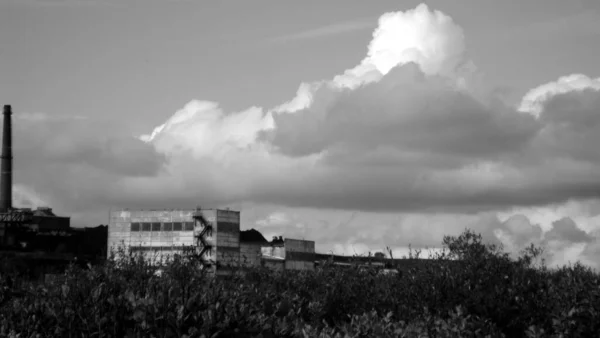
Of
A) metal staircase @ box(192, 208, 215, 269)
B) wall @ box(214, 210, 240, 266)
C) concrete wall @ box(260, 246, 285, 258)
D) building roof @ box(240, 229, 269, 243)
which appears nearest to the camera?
metal staircase @ box(192, 208, 215, 269)

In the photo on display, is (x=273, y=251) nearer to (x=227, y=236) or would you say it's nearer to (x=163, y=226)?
(x=227, y=236)

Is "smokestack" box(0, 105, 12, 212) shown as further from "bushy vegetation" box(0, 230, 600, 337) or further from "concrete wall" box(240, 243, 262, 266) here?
"bushy vegetation" box(0, 230, 600, 337)

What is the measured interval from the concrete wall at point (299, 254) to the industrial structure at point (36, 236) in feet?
117

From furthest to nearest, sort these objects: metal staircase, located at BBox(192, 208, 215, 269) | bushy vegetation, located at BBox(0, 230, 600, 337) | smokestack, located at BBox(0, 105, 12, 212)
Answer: smokestack, located at BBox(0, 105, 12, 212), metal staircase, located at BBox(192, 208, 215, 269), bushy vegetation, located at BBox(0, 230, 600, 337)

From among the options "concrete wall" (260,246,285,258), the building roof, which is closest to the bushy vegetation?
"concrete wall" (260,246,285,258)

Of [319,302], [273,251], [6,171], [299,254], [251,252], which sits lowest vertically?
[319,302]

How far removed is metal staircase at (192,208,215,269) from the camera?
145 m

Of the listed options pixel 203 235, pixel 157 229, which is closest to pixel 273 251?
pixel 203 235

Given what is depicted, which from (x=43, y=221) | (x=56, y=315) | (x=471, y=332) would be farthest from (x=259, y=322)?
(x=43, y=221)

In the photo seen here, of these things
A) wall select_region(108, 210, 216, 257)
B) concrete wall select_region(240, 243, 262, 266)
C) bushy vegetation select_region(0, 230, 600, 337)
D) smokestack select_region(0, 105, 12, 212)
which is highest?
smokestack select_region(0, 105, 12, 212)

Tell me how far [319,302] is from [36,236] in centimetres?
10278

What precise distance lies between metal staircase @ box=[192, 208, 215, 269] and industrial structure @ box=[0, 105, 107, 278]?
1772cm

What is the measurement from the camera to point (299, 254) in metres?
166

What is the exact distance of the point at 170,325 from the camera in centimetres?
1983
